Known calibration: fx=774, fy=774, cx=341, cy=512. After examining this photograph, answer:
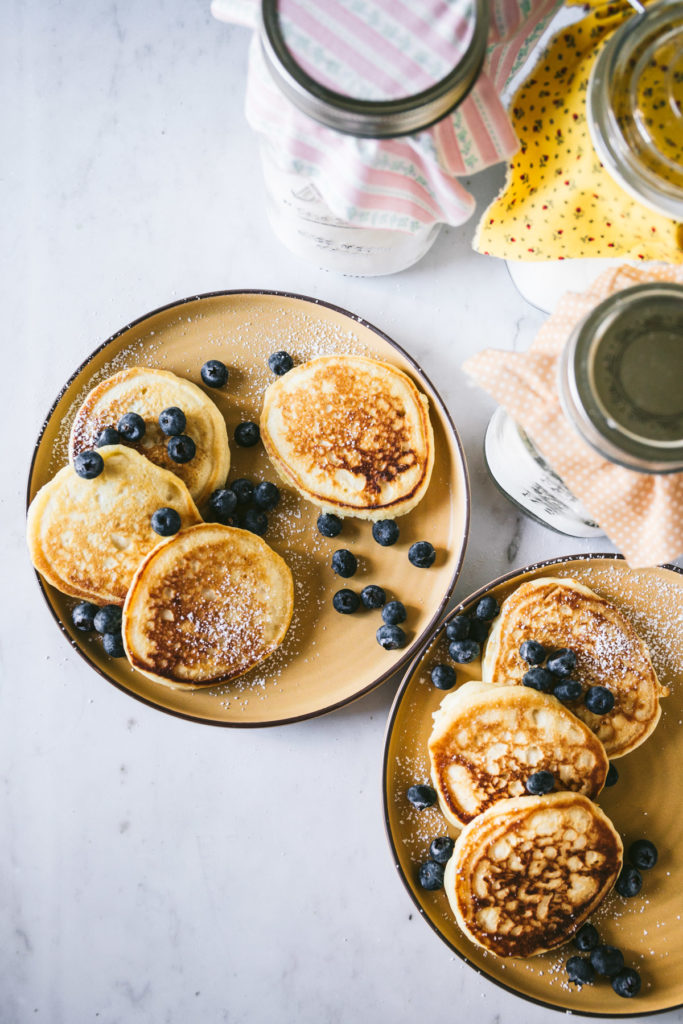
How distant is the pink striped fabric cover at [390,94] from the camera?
948 millimetres

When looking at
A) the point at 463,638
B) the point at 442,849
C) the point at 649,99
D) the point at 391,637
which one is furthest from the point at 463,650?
the point at 649,99

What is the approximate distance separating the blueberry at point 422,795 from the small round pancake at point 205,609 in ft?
1.18

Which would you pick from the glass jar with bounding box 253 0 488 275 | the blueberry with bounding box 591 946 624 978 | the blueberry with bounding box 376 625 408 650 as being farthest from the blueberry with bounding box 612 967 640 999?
the glass jar with bounding box 253 0 488 275

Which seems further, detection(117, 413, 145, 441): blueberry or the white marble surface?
the white marble surface

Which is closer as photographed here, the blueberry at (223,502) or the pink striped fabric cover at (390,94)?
the pink striped fabric cover at (390,94)

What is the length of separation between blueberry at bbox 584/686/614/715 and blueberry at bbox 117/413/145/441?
0.91 m

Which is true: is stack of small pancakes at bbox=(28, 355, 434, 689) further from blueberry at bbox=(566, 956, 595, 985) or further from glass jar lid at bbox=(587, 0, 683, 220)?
blueberry at bbox=(566, 956, 595, 985)

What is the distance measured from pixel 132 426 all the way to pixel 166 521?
0.19 meters

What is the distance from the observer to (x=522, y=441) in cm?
123

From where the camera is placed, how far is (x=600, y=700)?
1.33 metres

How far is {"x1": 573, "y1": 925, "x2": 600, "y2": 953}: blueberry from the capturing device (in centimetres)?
138

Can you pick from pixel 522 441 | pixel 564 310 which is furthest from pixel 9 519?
pixel 564 310

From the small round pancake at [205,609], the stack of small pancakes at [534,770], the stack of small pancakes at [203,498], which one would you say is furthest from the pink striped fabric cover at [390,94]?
the stack of small pancakes at [534,770]

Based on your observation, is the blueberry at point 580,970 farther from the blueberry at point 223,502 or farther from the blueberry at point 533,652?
the blueberry at point 223,502
